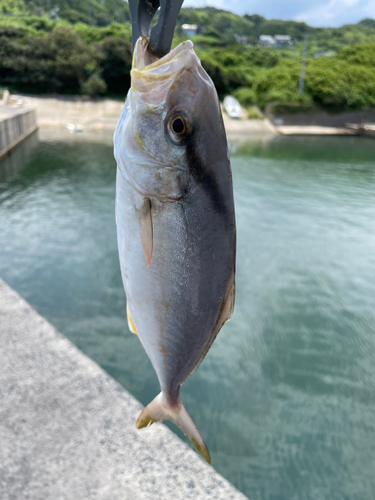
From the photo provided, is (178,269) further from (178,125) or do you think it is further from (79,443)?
(79,443)

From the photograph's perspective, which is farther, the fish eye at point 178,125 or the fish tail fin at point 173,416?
the fish tail fin at point 173,416

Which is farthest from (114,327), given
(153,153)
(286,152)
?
(286,152)

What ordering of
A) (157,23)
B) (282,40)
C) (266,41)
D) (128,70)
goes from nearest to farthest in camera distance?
1. (157,23)
2. (128,70)
3. (266,41)
4. (282,40)

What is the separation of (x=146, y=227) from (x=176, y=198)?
0.13 metres

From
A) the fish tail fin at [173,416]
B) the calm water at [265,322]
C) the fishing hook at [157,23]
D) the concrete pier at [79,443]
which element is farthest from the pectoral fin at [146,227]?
the calm water at [265,322]

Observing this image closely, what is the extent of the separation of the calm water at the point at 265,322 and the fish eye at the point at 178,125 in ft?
11.2

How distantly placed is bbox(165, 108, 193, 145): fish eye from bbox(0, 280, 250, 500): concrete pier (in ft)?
6.78

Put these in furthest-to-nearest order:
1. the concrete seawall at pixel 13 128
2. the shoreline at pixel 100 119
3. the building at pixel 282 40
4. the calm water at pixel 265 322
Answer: the building at pixel 282 40 < the shoreline at pixel 100 119 < the concrete seawall at pixel 13 128 < the calm water at pixel 265 322

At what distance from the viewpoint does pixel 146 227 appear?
1.15 metres

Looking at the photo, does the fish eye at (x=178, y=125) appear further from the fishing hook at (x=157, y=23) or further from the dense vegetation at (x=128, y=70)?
the dense vegetation at (x=128, y=70)

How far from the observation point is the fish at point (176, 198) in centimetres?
108

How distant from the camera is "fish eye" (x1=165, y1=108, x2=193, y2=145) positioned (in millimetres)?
1084

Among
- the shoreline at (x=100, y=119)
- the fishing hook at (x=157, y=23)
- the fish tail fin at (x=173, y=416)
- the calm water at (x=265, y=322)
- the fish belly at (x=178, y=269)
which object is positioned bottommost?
the calm water at (x=265, y=322)

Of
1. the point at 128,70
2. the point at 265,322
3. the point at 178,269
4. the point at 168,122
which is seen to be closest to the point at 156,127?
the point at 168,122
